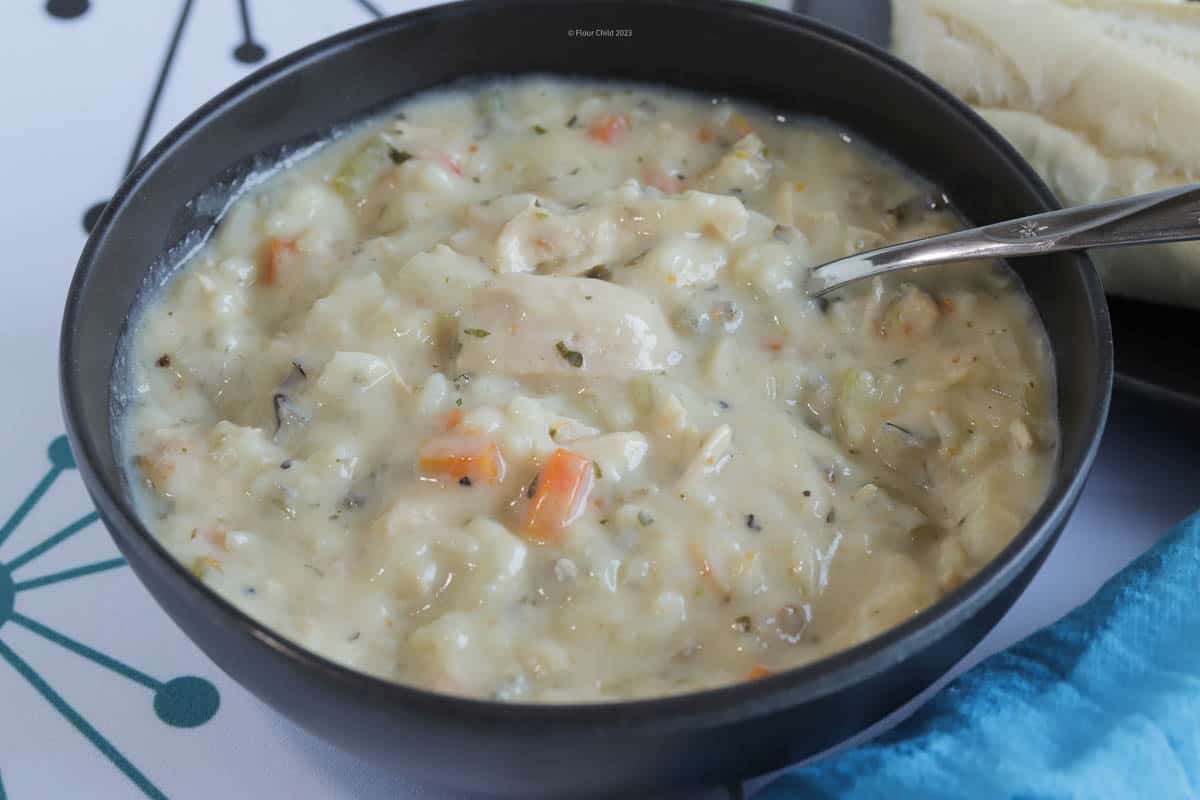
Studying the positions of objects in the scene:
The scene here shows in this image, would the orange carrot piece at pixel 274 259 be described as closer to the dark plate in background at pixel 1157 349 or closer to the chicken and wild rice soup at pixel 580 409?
the chicken and wild rice soup at pixel 580 409

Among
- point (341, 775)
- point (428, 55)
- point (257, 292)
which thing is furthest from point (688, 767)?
point (428, 55)

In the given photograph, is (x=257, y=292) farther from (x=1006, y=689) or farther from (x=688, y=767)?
(x=1006, y=689)

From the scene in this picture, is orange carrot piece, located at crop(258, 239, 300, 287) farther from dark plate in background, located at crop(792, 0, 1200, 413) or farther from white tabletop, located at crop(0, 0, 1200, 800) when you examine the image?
dark plate in background, located at crop(792, 0, 1200, 413)

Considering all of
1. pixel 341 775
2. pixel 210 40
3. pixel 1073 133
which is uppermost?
pixel 1073 133

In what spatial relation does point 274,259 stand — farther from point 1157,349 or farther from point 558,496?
point 1157,349

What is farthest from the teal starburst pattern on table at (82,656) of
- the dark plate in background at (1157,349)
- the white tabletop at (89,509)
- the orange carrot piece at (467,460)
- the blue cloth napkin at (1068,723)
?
the dark plate in background at (1157,349)
